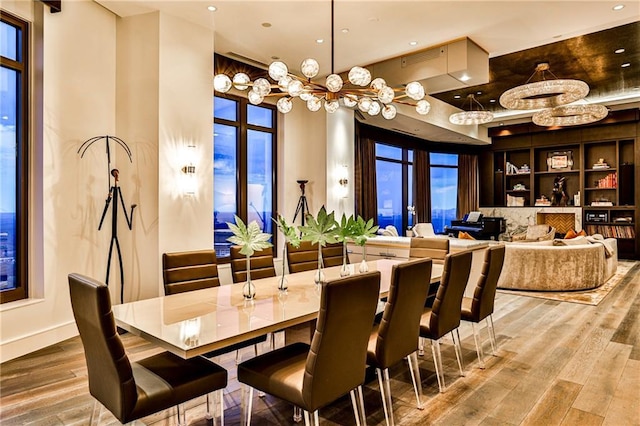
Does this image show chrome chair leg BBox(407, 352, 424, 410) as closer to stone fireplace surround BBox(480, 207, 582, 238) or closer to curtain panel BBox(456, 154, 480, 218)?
stone fireplace surround BBox(480, 207, 582, 238)

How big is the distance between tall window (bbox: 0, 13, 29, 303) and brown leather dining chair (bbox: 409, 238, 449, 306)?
3.70 meters

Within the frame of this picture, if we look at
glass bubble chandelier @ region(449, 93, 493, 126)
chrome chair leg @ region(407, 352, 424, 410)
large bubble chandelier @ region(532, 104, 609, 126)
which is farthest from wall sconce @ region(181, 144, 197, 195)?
large bubble chandelier @ region(532, 104, 609, 126)

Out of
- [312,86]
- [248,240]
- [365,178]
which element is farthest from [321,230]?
[365,178]

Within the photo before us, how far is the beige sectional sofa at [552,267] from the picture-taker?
6.00 m

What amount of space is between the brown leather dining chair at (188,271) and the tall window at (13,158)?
5.87 feet

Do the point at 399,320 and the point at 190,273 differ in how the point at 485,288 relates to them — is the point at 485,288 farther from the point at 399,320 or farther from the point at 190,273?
the point at 190,273

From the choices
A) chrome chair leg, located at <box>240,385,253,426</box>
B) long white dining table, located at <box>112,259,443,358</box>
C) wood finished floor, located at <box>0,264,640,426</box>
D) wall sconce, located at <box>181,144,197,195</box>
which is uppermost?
wall sconce, located at <box>181,144,197,195</box>

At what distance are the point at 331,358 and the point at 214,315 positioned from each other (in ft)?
2.32

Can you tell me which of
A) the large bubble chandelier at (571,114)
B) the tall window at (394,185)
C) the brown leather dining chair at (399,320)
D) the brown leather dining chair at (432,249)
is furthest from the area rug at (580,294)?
the brown leather dining chair at (399,320)

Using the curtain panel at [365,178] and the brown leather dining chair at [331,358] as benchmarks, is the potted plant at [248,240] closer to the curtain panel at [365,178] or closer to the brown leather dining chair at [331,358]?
the brown leather dining chair at [331,358]

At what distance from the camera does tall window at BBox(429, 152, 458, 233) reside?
437 inches

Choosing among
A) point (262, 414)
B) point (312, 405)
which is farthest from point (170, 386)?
point (262, 414)

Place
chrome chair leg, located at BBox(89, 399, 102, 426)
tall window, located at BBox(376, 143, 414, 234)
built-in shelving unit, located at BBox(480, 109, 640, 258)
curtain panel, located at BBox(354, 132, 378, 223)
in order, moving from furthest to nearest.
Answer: tall window, located at BBox(376, 143, 414, 234)
built-in shelving unit, located at BBox(480, 109, 640, 258)
curtain panel, located at BBox(354, 132, 378, 223)
chrome chair leg, located at BBox(89, 399, 102, 426)

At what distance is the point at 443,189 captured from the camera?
11.3 m
